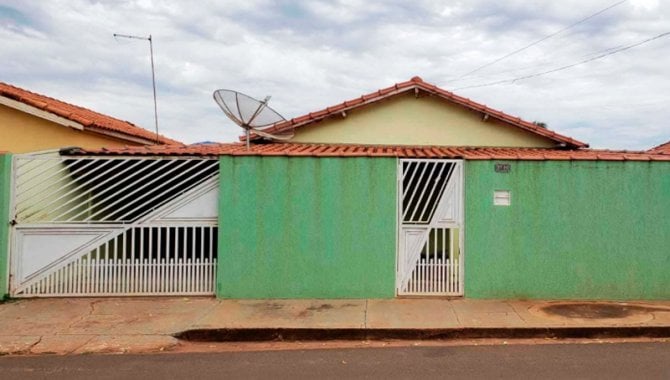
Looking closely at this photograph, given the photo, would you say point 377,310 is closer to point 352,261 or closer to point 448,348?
point 352,261

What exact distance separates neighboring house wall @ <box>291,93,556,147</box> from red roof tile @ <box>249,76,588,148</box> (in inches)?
8.1

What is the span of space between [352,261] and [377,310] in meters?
0.87

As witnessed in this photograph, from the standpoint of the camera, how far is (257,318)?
6160 millimetres

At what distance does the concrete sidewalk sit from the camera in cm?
556

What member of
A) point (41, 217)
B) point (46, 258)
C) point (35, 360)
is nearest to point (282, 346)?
point (35, 360)

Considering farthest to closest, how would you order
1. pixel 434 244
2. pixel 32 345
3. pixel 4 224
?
pixel 434 244 → pixel 4 224 → pixel 32 345

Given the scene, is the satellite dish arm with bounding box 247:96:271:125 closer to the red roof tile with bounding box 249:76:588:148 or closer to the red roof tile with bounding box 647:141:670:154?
the red roof tile with bounding box 249:76:588:148

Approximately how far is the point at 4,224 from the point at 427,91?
327 inches

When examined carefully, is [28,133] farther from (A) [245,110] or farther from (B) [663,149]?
(B) [663,149]

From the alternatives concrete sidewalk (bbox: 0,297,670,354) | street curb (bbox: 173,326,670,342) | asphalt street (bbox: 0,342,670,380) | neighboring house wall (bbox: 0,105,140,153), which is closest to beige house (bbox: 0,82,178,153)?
neighboring house wall (bbox: 0,105,140,153)

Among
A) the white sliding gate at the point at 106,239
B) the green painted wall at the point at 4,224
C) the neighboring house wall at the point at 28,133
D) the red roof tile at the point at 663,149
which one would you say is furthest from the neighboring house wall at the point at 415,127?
the green painted wall at the point at 4,224

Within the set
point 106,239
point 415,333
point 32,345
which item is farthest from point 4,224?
point 415,333

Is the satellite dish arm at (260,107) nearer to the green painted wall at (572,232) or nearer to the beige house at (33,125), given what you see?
the green painted wall at (572,232)

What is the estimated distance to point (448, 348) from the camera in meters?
5.39
